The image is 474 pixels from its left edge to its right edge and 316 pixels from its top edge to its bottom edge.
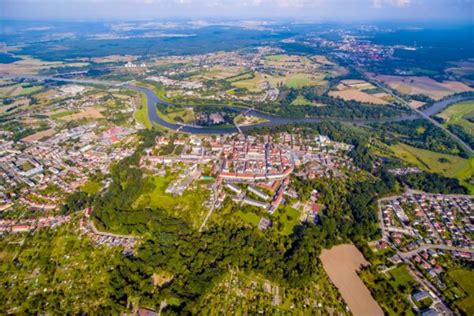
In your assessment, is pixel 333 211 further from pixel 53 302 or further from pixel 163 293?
pixel 53 302

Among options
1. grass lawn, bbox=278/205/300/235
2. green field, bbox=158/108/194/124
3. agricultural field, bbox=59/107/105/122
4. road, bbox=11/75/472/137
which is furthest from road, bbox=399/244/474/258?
agricultural field, bbox=59/107/105/122

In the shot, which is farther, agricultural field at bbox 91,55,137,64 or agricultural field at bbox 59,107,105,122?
agricultural field at bbox 91,55,137,64

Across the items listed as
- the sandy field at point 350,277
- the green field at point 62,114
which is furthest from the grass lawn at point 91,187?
the green field at point 62,114

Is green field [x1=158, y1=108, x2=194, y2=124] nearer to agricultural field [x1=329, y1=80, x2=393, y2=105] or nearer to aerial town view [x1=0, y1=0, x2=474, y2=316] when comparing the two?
aerial town view [x1=0, y1=0, x2=474, y2=316]

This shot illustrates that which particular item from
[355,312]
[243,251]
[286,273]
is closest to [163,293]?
[243,251]

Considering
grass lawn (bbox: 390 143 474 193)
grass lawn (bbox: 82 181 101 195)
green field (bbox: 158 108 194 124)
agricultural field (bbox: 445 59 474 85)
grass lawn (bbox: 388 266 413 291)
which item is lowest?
grass lawn (bbox: 82 181 101 195)

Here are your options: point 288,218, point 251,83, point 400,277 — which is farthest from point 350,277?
point 251,83
